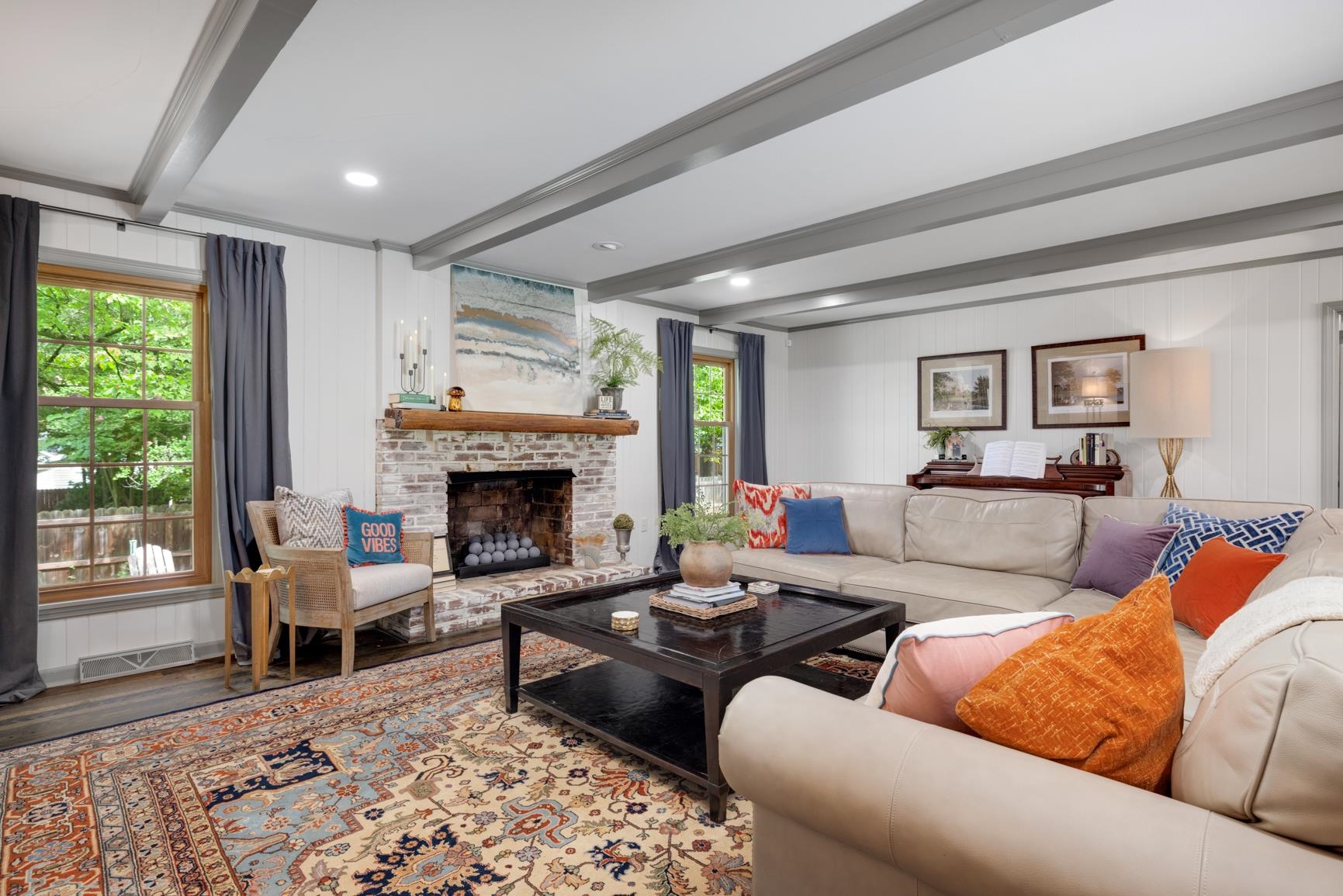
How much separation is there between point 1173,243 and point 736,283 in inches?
110

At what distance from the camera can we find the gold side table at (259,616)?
323 cm

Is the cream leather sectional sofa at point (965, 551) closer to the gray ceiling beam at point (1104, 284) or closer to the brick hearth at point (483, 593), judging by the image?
the brick hearth at point (483, 593)

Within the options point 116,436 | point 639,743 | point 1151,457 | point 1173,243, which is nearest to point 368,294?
point 116,436

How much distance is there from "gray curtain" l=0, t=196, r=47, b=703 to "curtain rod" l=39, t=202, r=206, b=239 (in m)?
0.13

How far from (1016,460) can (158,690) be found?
5.60m

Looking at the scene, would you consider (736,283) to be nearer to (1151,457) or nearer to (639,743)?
(1151,457)

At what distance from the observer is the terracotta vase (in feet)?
9.24

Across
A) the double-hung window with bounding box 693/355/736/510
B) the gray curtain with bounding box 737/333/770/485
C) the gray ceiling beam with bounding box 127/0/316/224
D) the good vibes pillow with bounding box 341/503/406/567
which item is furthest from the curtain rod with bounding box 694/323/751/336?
the gray ceiling beam with bounding box 127/0/316/224

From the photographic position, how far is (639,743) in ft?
7.63

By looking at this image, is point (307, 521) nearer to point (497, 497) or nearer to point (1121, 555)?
point (497, 497)

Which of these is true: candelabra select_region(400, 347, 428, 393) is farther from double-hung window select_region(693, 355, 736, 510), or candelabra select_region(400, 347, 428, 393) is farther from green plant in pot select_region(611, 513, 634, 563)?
double-hung window select_region(693, 355, 736, 510)

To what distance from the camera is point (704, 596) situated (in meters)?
2.78

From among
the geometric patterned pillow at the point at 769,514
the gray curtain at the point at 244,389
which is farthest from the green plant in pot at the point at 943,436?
the gray curtain at the point at 244,389

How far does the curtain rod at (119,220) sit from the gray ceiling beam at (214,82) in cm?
38
